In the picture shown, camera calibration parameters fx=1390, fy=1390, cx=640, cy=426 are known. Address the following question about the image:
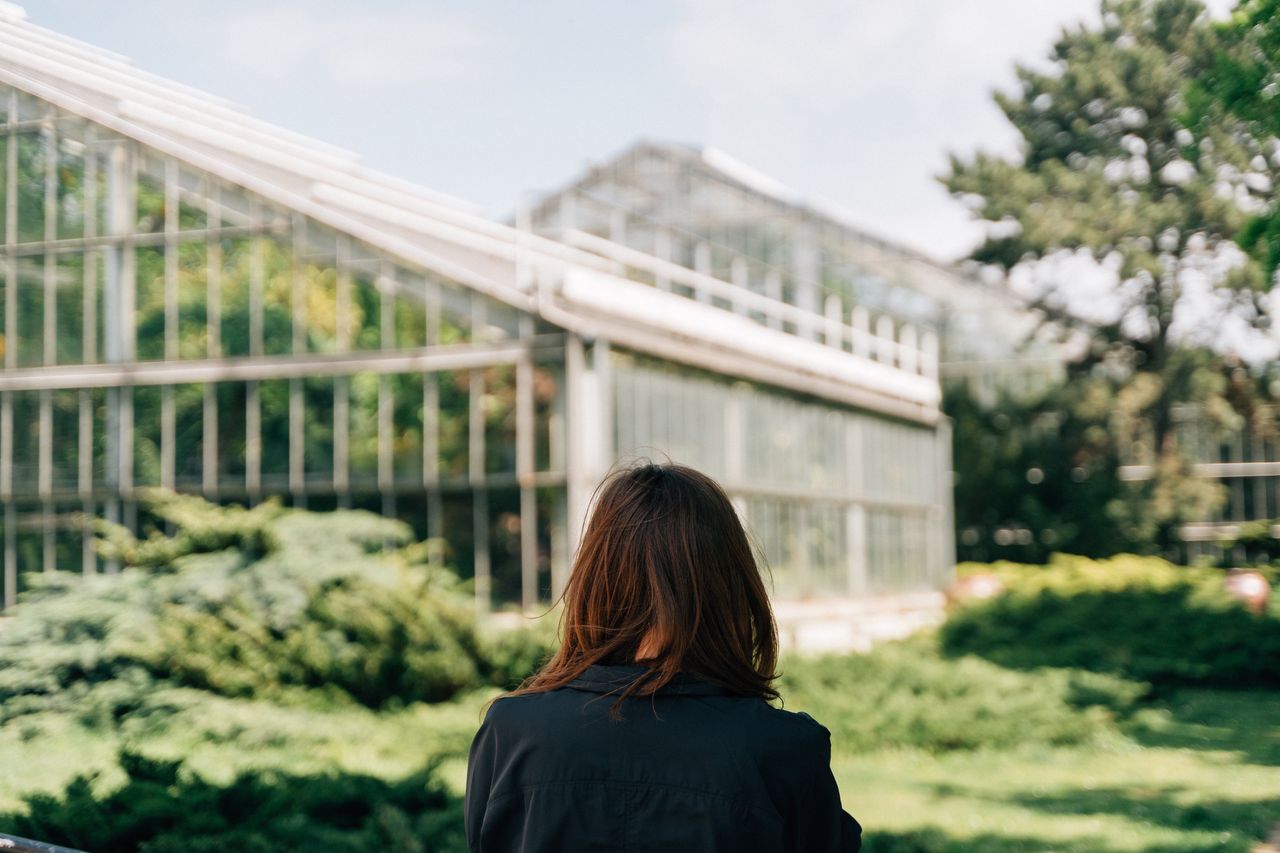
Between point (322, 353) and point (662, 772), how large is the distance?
45.6ft

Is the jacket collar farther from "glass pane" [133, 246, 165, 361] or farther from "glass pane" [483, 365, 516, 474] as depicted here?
"glass pane" [483, 365, 516, 474]

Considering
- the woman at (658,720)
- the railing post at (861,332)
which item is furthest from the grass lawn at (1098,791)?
the railing post at (861,332)

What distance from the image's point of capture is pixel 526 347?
50.3 ft

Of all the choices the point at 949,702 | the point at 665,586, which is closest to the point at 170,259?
the point at 949,702

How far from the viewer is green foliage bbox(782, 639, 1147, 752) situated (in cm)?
1129

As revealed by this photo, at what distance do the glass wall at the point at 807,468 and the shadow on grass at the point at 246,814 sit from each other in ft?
25.8

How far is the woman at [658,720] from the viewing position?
184 centimetres

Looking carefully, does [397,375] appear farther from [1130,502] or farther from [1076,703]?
[1130,502]

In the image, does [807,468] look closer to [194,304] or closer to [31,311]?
[194,304]

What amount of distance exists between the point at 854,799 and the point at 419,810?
336 centimetres

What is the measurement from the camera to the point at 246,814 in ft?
20.6

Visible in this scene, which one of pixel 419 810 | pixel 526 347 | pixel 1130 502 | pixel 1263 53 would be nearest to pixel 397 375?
pixel 526 347

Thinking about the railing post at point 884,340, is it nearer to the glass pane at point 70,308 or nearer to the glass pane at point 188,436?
the glass pane at point 188,436

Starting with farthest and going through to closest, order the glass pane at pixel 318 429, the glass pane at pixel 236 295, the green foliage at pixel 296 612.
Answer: the glass pane at pixel 318 429 → the glass pane at pixel 236 295 → the green foliage at pixel 296 612
